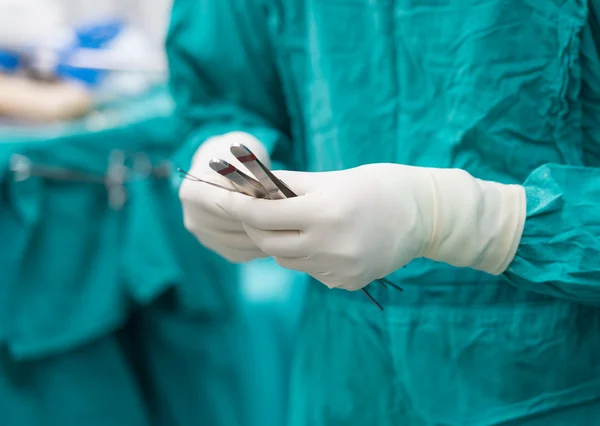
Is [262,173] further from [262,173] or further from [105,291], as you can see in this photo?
[105,291]

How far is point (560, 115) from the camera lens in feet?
1.69

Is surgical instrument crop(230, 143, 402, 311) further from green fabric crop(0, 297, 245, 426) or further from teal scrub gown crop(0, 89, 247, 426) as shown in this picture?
green fabric crop(0, 297, 245, 426)

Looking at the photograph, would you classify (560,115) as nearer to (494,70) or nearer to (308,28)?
(494,70)

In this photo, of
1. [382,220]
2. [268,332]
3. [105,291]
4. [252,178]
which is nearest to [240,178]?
[252,178]

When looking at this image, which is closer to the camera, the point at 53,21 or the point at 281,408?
the point at 281,408

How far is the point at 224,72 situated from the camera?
700 millimetres

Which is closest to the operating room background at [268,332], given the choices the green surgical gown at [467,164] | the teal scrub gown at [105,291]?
the teal scrub gown at [105,291]

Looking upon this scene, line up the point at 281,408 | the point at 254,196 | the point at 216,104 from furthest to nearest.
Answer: the point at 281,408
the point at 216,104
the point at 254,196

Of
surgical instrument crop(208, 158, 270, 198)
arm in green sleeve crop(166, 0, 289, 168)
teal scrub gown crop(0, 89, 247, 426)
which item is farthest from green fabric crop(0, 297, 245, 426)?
surgical instrument crop(208, 158, 270, 198)

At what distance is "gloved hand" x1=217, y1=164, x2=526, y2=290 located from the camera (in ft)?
1.53

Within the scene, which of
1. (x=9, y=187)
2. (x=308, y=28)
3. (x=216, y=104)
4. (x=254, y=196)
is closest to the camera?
(x=254, y=196)

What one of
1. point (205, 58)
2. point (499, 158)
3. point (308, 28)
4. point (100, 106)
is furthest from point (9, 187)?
point (499, 158)

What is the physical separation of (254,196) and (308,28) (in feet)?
0.73

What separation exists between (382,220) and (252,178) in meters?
0.11
